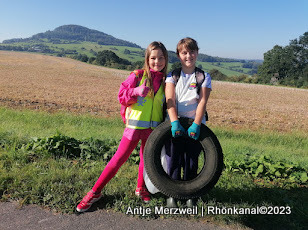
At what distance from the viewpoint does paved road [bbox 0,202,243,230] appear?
258 cm

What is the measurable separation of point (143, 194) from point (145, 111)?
1109 mm

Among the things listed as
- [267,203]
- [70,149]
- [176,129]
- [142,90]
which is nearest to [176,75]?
[142,90]

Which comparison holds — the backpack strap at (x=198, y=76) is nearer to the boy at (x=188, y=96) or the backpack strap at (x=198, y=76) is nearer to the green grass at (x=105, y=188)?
the boy at (x=188, y=96)

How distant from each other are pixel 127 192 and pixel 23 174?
1.55 metres

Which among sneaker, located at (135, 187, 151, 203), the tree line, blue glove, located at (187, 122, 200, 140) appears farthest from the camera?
the tree line

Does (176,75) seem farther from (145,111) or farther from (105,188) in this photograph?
(105,188)

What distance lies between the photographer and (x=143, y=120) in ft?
9.77

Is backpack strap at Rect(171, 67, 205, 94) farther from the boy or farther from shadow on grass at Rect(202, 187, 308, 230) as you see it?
shadow on grass at Rect(202, 187, 308, 230)

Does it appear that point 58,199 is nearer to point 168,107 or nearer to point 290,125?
point 168,107

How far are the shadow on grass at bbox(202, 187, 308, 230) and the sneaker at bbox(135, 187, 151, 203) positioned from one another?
2.46 ft

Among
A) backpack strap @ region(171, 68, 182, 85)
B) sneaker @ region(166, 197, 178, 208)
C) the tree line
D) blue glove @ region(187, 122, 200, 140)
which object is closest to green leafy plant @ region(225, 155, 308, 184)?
sneaker @ region(166, 197, 178, 208)

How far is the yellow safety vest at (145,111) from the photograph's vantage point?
2.97 metres

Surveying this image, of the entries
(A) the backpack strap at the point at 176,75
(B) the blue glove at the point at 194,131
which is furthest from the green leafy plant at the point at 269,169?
(A) the backpack strap at the point at 176,75

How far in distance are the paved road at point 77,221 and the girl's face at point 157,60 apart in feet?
5.79
